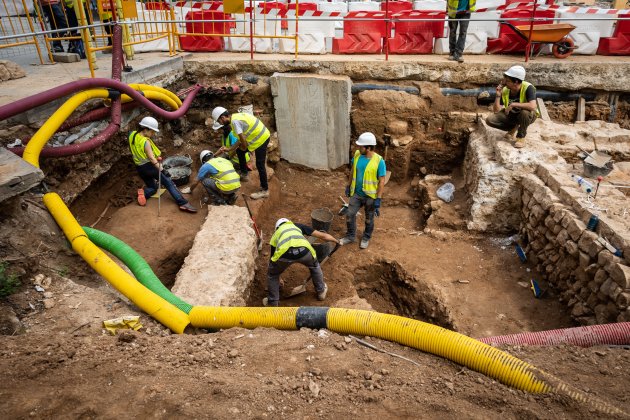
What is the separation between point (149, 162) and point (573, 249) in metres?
6.38

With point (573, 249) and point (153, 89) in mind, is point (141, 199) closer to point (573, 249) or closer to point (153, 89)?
point (153, 89)

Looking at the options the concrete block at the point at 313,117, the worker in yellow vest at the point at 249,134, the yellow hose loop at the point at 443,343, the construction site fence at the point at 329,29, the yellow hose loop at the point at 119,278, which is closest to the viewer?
the yellow hose loop at the point at 443,343

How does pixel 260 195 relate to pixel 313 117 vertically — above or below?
below

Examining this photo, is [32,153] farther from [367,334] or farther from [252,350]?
[367,334]

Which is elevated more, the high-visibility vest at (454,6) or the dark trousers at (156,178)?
the high-visibility vest at (454,6)

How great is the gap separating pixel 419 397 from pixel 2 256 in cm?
424

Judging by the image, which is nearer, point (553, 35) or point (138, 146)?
point (138, 146)

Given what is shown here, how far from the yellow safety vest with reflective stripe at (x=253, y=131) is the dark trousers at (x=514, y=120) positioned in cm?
396

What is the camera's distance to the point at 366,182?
21.6ft

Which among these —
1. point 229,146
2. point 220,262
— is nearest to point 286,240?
point 220,262

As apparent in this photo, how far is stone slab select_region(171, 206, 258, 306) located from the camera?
4.81 metres

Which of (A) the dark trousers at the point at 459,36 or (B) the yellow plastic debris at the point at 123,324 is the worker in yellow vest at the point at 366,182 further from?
(B) the yellow plastic debris at the point at 123,324

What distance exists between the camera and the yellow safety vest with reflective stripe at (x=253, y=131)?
7.14 m

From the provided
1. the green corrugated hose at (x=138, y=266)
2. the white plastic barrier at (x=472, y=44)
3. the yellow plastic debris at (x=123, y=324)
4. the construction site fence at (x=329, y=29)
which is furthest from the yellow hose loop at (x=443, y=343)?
the white plastic barrier at (x=472, y=44)
